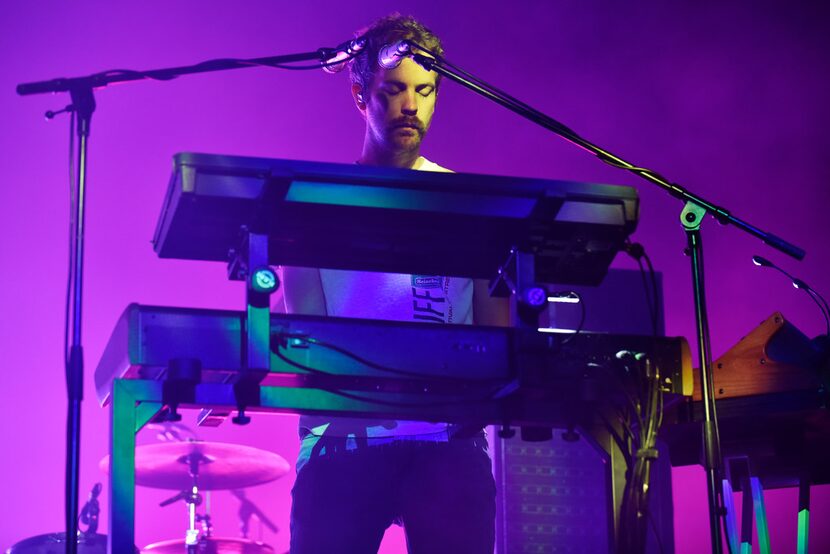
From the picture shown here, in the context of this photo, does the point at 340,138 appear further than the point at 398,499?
Yes

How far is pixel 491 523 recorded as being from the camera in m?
2.46

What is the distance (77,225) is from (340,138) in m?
3.85

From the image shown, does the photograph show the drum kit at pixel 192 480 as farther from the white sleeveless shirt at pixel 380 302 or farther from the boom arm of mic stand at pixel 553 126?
the boom arm of mic stand at pixel 553 126

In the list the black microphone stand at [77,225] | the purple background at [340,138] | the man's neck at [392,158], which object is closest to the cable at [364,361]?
the black microphone stand at [77,225]

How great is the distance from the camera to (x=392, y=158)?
9.40 feet

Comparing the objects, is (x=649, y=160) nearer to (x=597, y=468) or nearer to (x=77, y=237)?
(x=597, y=468)

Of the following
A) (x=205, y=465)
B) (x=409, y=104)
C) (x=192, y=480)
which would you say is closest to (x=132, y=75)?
(x=409, y=104)

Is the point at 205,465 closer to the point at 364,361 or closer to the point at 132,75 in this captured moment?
the point at 132,75

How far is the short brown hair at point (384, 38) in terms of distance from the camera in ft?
9.24

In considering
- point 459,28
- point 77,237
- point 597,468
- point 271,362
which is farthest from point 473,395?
point 459,28

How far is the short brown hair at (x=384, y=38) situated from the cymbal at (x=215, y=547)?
281 centimetres

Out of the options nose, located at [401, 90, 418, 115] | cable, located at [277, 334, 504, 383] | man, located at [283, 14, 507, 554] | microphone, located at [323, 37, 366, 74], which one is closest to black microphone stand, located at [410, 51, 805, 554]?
microphone, located at [323, 37, 366, 74]

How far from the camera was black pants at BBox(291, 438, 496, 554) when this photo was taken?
2410 mm

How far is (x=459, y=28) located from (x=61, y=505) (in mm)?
3242
